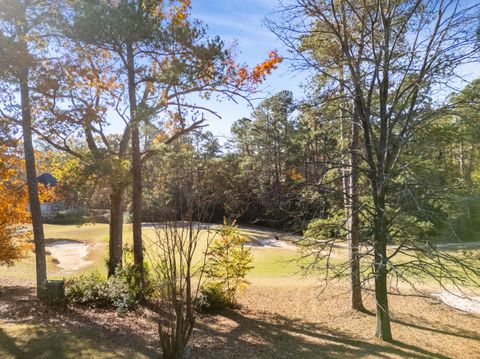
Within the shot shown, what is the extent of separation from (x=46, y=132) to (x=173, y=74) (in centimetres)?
440

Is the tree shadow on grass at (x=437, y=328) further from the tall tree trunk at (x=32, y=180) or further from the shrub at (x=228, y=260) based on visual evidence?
the tall tree trunk at (x=32, y=180)

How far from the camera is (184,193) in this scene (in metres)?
6.43

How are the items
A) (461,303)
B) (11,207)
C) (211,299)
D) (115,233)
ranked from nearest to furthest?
(211,299) < (11,207) < (115,233) < (461,303)

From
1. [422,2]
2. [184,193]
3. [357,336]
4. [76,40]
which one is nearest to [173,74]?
[76,40]

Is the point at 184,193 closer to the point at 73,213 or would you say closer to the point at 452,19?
the point at 452,19

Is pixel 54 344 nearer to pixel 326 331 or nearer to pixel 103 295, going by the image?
pixel 103 295

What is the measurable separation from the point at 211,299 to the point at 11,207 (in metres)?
6.56

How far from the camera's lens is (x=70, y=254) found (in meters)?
21.1

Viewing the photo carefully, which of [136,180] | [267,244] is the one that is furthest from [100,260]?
[136,180]

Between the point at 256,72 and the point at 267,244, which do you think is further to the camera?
the point at 267,244

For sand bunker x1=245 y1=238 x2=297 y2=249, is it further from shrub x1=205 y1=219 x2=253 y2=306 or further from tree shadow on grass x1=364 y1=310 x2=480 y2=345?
shrub x1=205 y1=219 x2=253 y2=306

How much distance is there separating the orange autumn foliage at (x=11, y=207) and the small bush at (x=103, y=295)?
2831 mm

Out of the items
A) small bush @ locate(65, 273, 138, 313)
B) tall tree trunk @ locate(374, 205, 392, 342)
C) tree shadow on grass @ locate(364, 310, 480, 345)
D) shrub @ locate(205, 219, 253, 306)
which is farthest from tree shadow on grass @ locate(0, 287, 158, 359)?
tree shadow on grass @ locate(364, 310, 480, 345)

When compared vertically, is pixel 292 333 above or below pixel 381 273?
below
